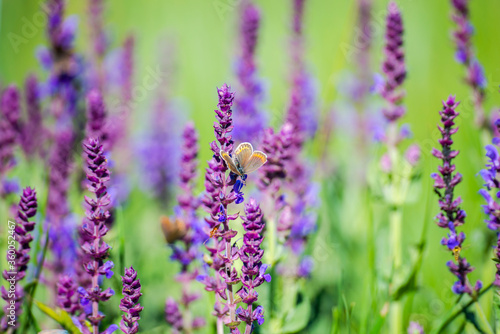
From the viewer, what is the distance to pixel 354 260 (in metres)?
2.92

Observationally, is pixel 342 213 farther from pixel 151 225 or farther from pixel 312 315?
pixel 151 225

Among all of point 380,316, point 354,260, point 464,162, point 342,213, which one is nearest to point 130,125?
point 342,213

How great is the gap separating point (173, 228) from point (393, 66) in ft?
3.94

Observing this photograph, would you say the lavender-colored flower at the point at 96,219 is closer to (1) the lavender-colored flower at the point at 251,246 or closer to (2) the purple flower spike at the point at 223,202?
(2) the purple flower spike at the point at 223,202

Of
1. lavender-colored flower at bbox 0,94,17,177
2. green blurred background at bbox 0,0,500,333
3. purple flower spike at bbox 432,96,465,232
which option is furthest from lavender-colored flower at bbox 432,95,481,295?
lavender-colored flower at bbox 0,94,17,177

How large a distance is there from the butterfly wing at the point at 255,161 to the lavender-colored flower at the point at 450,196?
0.56m

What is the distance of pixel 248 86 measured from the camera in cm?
305

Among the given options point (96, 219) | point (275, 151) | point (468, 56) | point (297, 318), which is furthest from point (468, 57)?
point (96, 219)

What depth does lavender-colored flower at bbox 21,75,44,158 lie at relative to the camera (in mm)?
3127

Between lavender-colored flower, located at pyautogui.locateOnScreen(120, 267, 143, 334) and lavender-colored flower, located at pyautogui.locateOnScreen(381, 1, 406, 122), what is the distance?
1435mm

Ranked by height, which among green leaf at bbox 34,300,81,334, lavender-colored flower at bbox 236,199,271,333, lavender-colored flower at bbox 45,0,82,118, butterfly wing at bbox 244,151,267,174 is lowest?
green leaf at bbox 34,300,81,334

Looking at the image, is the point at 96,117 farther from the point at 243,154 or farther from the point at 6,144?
the point at 243,154

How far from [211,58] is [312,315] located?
14.8 feet

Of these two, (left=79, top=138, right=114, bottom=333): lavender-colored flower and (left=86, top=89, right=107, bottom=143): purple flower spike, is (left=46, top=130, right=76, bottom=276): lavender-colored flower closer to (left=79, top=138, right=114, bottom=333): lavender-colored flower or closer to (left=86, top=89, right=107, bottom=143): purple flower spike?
(left=86, top=89, right=107, bottom=143): purple flower spike
